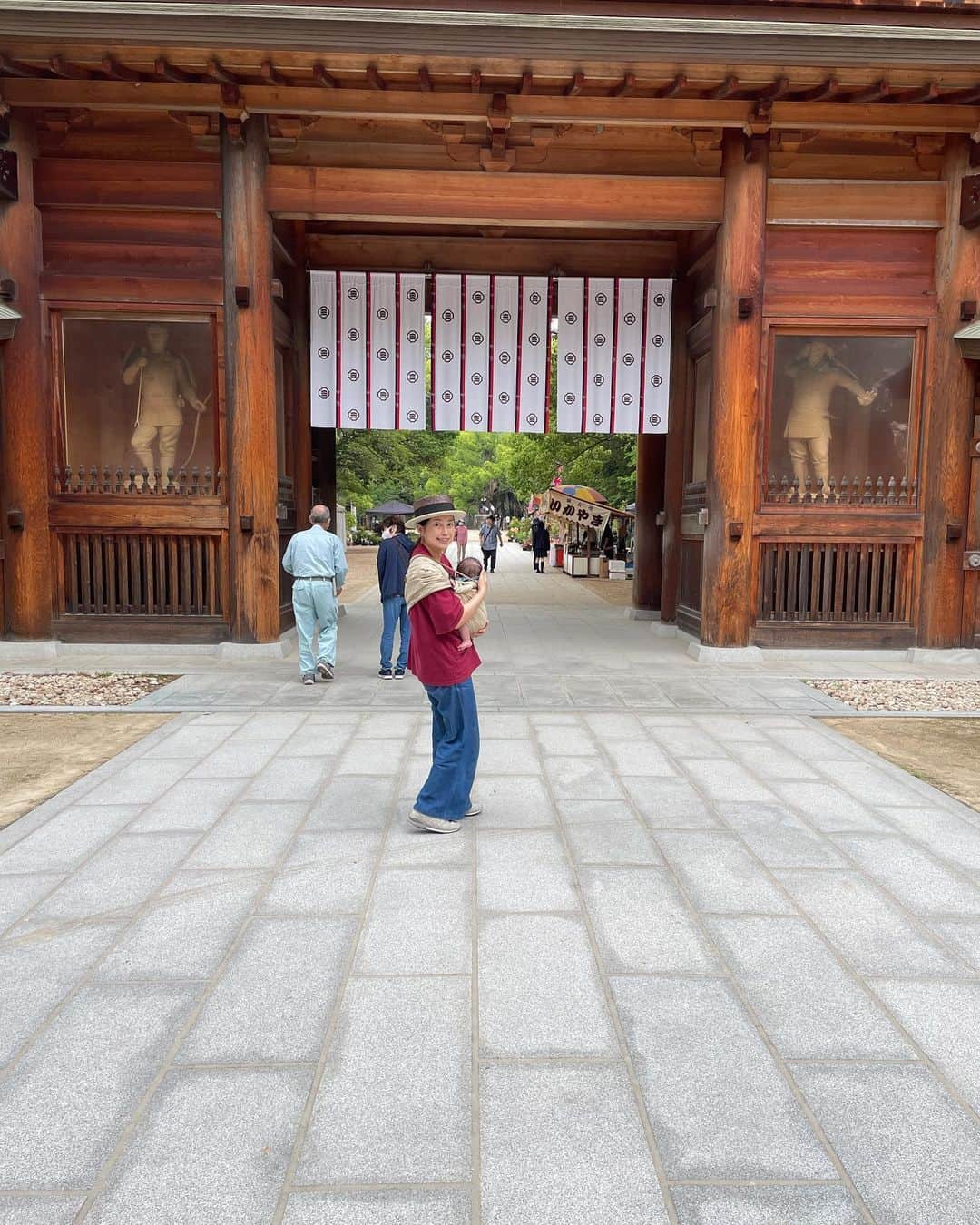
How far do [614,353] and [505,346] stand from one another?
136 centimetres

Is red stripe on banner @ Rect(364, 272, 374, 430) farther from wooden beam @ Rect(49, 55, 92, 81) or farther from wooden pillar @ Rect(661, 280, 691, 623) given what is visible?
→ wooden pillar @ Rect(661, 280, 691, 623)

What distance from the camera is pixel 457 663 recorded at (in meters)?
4.16

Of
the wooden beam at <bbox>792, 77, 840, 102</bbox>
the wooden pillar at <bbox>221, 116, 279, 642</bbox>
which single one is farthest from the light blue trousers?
the wooden beam at <bbox>792, 77, 840, 102</bbox>

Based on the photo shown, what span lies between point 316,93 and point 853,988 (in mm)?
9029

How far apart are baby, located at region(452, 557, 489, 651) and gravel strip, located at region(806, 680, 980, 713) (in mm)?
4282

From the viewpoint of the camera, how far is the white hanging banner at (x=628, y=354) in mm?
10688

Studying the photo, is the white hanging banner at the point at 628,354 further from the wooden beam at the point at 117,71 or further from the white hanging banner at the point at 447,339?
→ the wooden beam at the point at 117,71

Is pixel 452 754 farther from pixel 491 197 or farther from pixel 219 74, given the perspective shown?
pixel 219 74

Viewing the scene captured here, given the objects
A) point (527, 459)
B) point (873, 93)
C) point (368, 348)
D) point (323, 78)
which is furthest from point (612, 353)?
point (527, 459)

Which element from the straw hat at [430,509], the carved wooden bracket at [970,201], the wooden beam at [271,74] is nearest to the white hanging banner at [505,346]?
the wooden beam at [271,74]

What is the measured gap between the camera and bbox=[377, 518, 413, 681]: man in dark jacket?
8336 mm

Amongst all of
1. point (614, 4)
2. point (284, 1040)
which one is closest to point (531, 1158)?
point (284, 1040)

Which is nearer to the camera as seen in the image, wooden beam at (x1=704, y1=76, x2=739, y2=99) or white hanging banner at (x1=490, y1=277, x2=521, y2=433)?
wooden beam at (x1=704, y1=76, x2=739, y2=99)

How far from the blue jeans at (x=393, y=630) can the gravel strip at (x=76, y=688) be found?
199 centimetres
